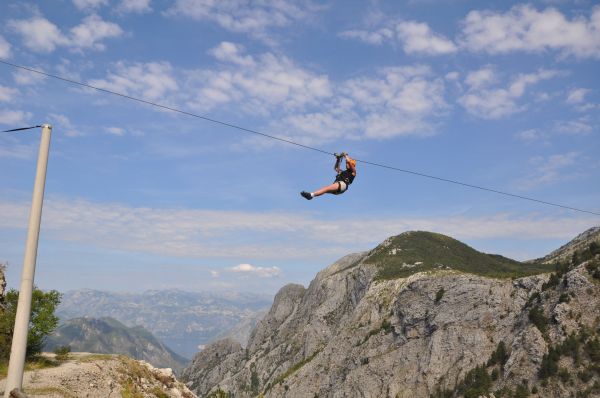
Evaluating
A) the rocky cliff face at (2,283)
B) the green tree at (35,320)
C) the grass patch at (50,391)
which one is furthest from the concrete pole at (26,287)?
the rocky cliff face at (2,283)

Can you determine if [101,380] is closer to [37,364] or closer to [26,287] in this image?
[37,364]

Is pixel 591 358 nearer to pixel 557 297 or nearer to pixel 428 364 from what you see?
pixel 557 297

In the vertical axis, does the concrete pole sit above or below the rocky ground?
above

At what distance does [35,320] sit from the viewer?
2705 cm

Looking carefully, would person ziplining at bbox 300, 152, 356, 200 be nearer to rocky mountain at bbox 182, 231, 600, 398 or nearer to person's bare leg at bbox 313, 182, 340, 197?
person's bare leg at bbox 313, 182, 340, 197

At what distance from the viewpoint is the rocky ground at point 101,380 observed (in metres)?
18.9

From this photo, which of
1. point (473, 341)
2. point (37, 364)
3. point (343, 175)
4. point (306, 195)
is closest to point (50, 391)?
point (37, 364)

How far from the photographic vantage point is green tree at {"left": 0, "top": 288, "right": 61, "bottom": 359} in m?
23.8

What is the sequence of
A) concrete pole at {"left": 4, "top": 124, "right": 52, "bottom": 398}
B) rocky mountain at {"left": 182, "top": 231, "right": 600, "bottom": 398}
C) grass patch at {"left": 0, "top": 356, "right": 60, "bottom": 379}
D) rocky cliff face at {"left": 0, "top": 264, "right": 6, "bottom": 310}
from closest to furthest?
concrete pole at {"left": 4, "top": 124, "right": 52, "bottom": 398} < grass patch at {"left": 0, "top": 356, "right": 60, "bottom": 379} < rocky cliff face at {"left": 0, "top": 264, "right": 6, "bottom": 310} < rocky mountain at {"left": 182, "top": 231, "right": 600, "bottom": 398}

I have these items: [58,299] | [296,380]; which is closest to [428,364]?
[296,380]

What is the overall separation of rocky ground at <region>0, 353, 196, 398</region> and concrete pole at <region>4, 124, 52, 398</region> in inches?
328

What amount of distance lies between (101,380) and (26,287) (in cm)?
1210

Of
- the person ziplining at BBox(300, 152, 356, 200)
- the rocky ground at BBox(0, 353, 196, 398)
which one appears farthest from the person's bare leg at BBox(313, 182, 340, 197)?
the rocky ground at BBox(0, 353, 196, 398)

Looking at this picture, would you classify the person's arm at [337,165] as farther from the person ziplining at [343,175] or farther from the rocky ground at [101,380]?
the rocky ground at [101,380]
